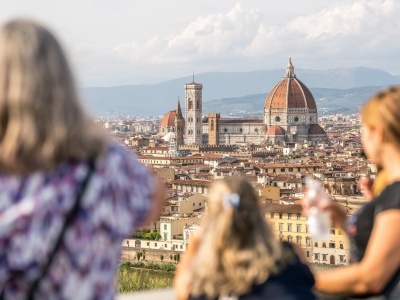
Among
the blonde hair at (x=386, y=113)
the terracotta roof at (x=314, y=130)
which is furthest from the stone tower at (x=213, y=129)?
the blonde hair at (x=386, y=113)

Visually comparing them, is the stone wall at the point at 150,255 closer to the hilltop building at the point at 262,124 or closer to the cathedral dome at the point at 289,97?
the hilltop building at the point at 262,124

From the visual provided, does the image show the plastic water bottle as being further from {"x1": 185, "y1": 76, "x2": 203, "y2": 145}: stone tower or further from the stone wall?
{"x1": 185, "y1": 76, "x2": 203, "y2": 145}: stone tower

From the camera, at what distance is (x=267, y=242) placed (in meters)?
1.66

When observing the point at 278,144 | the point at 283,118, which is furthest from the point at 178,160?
the point at 283,118

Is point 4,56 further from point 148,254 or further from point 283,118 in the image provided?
point 283,118

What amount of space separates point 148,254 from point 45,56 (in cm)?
2157

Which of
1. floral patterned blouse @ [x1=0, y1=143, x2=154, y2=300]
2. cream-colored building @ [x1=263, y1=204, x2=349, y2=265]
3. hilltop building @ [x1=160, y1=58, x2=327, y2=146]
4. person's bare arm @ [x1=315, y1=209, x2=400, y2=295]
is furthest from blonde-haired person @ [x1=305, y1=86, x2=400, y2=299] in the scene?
hilltop building @ [x1=160, y1=58, x2=327, y2=146]

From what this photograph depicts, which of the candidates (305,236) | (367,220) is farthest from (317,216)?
(305,236)

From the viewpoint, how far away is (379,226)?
162 centimetres

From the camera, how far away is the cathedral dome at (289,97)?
68375 millimetres

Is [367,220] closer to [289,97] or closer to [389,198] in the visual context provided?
[389,198]

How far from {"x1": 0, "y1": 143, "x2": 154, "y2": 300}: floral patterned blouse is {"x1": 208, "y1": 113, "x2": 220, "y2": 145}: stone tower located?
63.1 m

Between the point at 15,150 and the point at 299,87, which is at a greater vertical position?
the point at 299,87

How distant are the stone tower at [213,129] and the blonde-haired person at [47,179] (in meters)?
63.1
